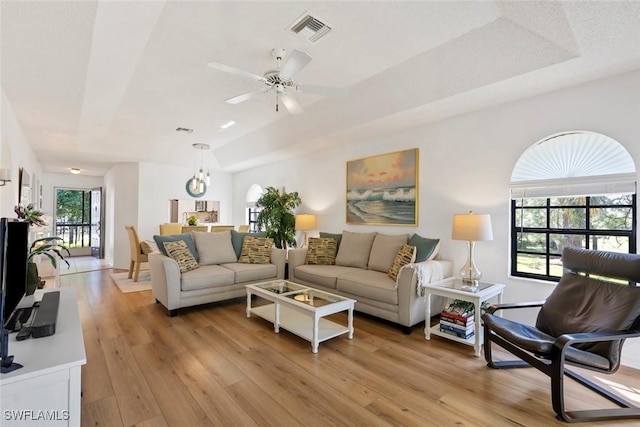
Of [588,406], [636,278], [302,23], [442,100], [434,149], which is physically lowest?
[588,406]

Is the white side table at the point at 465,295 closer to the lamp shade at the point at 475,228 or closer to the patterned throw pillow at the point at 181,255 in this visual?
the lamp shade at the point at 475,228

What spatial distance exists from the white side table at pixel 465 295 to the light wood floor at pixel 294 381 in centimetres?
9

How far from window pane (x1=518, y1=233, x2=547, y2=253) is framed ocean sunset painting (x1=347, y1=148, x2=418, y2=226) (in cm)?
125

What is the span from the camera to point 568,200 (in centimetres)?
310

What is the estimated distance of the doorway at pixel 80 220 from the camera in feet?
29.4

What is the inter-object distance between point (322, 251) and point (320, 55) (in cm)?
268

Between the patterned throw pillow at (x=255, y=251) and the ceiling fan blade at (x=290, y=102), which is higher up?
the ceiling fan blade at (x=290, y=102)

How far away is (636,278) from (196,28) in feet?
12.6

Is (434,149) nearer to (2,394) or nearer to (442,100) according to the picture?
(442,100)

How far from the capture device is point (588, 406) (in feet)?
6.77

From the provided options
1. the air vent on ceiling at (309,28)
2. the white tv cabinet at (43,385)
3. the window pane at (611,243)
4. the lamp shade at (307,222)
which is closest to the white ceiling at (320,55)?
the air vent on ceiling at (309,28)

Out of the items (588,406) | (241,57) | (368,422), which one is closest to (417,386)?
(368,422)

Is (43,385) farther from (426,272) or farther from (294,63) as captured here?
(426,272)

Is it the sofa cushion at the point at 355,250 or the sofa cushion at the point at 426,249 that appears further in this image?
the sofa cushion at the point at 355,250
